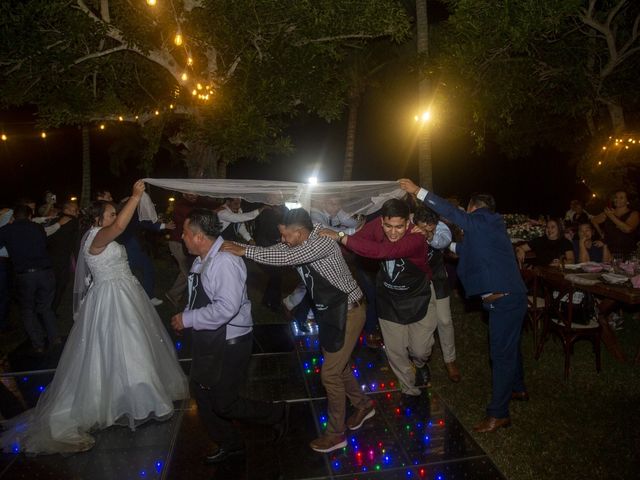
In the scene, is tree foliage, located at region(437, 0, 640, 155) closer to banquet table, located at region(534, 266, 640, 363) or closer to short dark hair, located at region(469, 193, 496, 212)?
banquet table, located at region(534, 266, 640, 363)

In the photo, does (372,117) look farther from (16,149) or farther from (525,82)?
(16,149)

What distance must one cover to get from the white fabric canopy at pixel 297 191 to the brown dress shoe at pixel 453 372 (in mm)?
2004

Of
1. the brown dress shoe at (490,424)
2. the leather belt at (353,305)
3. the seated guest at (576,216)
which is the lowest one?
the brown dress shoe at (490,424)

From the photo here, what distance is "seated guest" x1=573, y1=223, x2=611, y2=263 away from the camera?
7.30 meters

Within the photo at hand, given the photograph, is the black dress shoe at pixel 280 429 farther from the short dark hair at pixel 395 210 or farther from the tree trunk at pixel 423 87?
the tree trunk at pixel 423 87

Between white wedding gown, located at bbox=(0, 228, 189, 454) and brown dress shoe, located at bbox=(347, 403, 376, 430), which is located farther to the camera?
brown dress shoe, located at bbox=(347, 403, 376, 430)

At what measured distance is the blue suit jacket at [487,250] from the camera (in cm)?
412

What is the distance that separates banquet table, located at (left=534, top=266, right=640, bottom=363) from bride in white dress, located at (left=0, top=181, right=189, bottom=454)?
481 centimetres

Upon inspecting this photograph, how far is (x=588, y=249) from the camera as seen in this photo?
760 centimetres

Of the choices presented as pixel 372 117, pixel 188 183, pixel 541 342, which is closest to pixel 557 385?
pixel 541 342

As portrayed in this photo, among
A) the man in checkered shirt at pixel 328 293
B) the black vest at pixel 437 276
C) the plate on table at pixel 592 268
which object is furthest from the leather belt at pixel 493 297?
the plate on table at pixel 592 268

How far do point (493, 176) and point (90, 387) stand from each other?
29961mm

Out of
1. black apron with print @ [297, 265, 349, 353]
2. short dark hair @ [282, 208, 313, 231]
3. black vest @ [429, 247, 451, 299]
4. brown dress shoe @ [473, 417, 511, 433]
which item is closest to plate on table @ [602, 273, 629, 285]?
black vest @ [429, 247, 451, 299]

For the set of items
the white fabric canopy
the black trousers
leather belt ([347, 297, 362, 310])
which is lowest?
the black trousers
